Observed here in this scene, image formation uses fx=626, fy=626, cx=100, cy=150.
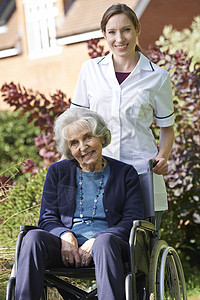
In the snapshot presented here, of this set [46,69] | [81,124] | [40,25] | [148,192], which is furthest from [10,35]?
[148,192]

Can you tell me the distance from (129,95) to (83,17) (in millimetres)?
9601

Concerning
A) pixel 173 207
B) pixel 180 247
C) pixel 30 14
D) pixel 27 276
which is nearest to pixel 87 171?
pixel 27 276

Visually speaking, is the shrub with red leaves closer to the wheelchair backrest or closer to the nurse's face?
the nurse's face

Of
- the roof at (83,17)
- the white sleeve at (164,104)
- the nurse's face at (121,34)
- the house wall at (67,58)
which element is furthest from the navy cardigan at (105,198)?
the roof at (83,17)

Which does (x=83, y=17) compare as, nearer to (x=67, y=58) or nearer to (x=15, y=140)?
(x=67, y=58)

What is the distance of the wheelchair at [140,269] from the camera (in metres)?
3.10

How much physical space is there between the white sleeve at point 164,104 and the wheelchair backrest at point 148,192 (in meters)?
0.40

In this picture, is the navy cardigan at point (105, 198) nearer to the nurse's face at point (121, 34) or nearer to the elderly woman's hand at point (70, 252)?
the elderly woman's hand at point (70, 252)

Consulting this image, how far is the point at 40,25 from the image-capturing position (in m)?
14.3

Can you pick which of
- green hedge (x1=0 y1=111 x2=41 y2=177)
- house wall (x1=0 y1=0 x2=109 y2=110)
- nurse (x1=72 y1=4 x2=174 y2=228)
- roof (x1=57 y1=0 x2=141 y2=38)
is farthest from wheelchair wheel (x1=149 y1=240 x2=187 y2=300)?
house wall (x1=0 y1=0 x2=109 y2=110)

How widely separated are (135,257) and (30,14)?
39.3 feet

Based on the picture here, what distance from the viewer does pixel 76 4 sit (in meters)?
13.5

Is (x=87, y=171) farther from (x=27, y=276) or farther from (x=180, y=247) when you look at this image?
(x=180, y=247)

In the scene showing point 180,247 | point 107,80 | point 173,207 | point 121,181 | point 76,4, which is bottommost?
point 180,247
